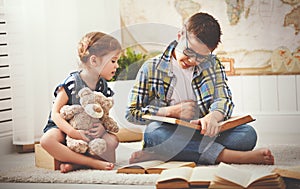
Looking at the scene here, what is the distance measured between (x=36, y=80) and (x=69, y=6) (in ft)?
1.20

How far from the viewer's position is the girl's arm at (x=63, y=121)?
1815 millimetres

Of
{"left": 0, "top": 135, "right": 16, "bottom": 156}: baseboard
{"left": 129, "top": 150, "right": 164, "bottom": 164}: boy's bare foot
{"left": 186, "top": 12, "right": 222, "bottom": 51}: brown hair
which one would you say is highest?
{"left": 186, "top": 12, "right": 222, "bottom": 51}: brown hair

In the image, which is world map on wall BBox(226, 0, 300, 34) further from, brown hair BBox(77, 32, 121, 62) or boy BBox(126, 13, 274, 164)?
brown hair BBox(77, 32, 121, 62)

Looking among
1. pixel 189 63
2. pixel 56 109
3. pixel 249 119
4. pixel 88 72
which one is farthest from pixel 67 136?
pixel 249 119

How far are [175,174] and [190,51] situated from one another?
1.45 ft

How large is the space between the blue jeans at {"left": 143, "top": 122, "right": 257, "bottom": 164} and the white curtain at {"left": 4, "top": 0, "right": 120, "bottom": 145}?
73 cm

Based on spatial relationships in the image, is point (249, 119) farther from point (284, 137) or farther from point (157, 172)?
point (284, 137)

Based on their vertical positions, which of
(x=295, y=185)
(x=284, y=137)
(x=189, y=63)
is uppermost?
(x=189, y=63)

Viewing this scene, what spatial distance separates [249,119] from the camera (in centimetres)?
180

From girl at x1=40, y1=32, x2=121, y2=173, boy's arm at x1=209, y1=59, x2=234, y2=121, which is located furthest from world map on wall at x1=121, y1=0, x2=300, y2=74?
girl at x1=40, y1=32, x2=121, y2=173

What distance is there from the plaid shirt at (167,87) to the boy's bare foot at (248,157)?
12cm

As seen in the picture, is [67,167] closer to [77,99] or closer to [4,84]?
[77,99]

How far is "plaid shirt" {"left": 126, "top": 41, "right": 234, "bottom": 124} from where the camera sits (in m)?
1.84

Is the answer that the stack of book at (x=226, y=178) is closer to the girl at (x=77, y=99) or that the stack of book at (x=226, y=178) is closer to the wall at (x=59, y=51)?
the girl at (x=77, y=99)
